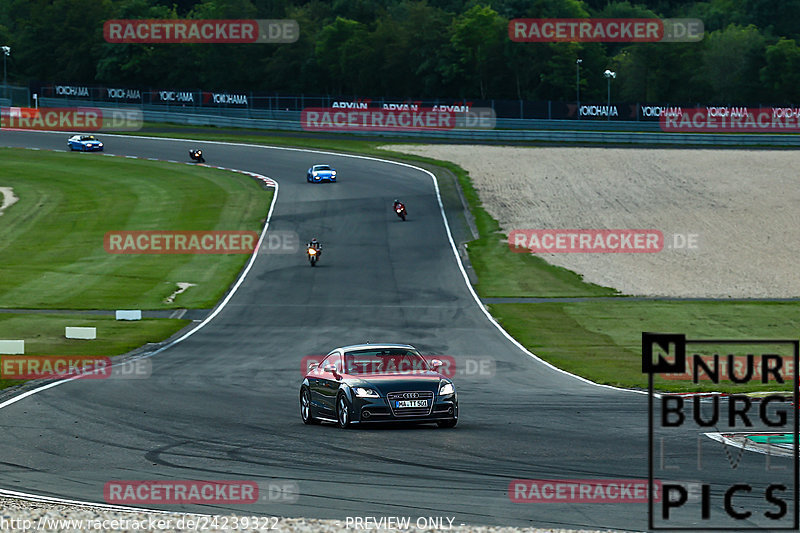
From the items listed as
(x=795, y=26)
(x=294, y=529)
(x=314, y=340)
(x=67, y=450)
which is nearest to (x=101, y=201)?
(x=314, y=340)

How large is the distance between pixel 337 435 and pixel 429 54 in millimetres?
121656

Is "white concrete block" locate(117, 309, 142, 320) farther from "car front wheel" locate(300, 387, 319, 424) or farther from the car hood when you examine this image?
the car hood

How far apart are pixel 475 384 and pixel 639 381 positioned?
3.61m

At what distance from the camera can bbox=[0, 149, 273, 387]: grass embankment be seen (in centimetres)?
3456

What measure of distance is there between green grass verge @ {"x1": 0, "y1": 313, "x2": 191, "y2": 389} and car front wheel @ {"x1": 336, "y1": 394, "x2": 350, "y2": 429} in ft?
43.9

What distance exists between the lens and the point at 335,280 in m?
43.6

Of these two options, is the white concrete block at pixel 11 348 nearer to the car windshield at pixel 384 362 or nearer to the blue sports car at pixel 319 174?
the car windshield at pixel 384 362

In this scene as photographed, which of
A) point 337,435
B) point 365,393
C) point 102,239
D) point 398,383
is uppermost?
point 102,239

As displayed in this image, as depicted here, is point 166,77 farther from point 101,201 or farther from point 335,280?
point 335,280

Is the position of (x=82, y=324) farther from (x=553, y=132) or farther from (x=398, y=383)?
(x=553, y=132)

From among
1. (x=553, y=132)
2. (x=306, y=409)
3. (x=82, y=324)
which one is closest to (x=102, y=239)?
(x=82, y=324)

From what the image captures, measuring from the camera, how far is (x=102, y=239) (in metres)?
55.3

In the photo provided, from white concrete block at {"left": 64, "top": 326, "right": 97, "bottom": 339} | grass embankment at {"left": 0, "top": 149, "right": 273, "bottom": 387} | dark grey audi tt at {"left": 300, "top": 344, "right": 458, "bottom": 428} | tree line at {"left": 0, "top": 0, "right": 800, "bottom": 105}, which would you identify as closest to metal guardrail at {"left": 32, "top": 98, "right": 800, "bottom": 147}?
grass embankment at {"left": 0, "top": 149, "right": 273, "bottom": 387}

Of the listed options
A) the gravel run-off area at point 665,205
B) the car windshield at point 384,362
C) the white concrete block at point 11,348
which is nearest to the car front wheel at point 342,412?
the car windshield at point 384,362
